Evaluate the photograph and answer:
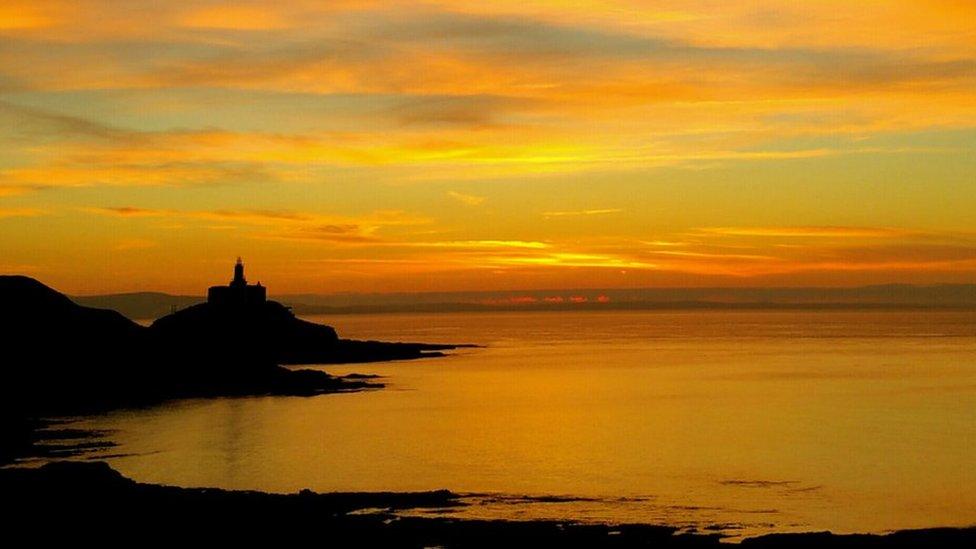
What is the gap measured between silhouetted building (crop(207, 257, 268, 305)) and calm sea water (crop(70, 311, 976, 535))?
110ft

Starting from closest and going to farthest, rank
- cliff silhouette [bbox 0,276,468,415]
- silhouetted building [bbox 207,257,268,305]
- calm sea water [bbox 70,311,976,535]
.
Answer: calm sea water [bbox 70,311,976,535] → cliff silhouette [bbox 0,276,468,415] → silhouetted building [bbox 207,257,268,305]

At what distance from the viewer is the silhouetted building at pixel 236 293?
151 meters

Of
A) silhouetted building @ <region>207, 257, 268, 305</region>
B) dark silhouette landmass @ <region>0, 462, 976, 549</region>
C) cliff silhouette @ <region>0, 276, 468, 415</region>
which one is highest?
silhouetted building @ <region>207, 257, 268, 305</region>

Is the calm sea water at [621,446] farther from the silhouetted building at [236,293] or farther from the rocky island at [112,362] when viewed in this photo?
the silhouetted building at [236,293]

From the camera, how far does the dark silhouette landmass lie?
121 feet

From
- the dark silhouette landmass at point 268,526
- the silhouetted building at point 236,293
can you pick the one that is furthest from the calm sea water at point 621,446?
the silhouetted building at point 236,293

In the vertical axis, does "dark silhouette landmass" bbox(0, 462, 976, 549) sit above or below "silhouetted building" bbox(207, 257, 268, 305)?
below

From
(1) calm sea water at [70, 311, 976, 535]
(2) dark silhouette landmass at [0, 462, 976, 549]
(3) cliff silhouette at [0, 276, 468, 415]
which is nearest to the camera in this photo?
(2) dark silhouette landmass at [0, 462, 976, 549]

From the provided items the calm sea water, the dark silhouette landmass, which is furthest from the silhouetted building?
the dark silhouette landmass

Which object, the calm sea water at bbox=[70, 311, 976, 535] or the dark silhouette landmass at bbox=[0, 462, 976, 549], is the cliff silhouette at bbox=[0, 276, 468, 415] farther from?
the dark silhouette landmass at bbox=[0, 462, 976, 549]

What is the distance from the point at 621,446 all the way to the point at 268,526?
3782 centimetres

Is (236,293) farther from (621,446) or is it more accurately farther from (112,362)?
(621,446)

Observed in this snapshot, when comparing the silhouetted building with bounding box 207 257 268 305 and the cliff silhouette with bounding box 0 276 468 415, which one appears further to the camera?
the silhouetted building with bounding box 207 257 268 305

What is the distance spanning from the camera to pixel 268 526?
38.6 m
